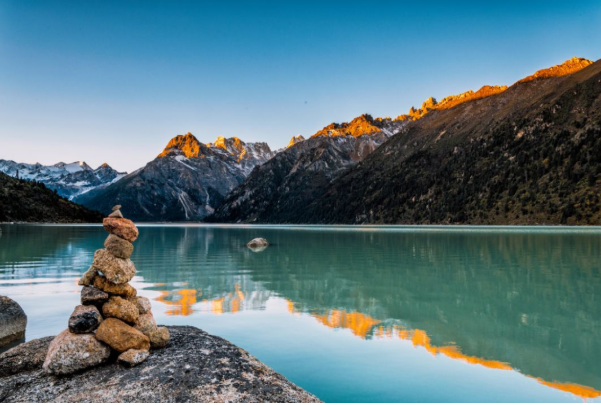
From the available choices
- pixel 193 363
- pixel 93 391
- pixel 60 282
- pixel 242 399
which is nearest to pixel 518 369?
pixel 242 399

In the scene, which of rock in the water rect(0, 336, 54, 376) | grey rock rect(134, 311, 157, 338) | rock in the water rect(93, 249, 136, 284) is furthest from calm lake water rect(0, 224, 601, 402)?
rock in the water rect(0, 336, 54, 376)

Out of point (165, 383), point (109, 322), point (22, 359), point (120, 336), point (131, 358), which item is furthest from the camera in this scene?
point (22, 359)

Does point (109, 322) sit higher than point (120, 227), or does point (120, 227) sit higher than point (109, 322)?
point (120, 227)

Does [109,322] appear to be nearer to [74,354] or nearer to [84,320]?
[84,320]

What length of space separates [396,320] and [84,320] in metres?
13.9

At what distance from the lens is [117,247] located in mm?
13000

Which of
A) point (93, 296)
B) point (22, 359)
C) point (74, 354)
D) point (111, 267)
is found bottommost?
point (22, 359)

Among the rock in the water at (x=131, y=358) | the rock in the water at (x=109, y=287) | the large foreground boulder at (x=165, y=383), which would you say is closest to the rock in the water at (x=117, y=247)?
the rock in the water at (x=109, y=287)

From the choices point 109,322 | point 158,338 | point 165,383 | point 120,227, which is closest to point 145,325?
point 158,338

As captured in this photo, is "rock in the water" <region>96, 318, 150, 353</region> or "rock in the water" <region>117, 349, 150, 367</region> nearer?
"rock in the water" <region>117, 349, 150, 367</region>

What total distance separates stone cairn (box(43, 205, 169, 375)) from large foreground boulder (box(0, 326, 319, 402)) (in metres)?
0.35

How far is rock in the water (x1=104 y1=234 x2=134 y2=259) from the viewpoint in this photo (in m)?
12.9

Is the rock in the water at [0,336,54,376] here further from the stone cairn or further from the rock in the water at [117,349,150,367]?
the rock in the water at [117,349,150,367]

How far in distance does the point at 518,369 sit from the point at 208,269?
109 feet
